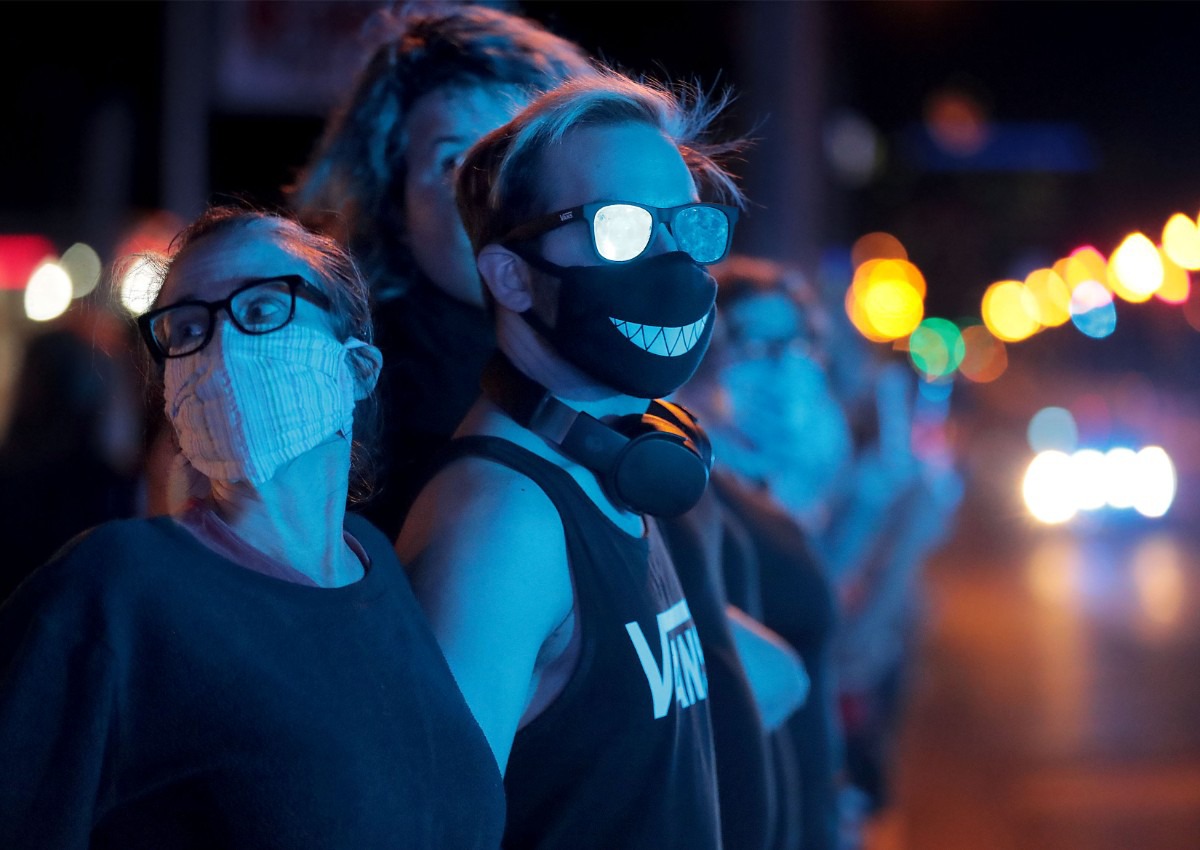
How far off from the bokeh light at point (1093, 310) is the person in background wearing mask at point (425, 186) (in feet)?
62.3

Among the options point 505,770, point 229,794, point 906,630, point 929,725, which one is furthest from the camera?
point 929,725

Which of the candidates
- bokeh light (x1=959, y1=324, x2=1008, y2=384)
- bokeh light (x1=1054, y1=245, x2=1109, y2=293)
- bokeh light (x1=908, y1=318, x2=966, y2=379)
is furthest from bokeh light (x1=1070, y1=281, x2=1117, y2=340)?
bokeh light (x1=959, y1=324, x2=1008, y2=384)

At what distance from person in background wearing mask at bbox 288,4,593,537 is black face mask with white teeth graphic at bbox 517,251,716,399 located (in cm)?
48

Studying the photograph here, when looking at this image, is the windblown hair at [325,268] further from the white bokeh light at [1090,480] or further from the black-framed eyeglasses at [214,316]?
the white bokeh light at [1090,480]

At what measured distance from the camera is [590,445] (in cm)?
167

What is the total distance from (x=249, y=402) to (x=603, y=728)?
595 millimetres

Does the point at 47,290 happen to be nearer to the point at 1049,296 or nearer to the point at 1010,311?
the point at 1049,296

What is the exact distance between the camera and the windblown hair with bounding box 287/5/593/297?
2.21m

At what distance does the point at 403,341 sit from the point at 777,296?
6.07 ft

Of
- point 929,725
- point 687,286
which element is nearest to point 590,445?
point 687,286

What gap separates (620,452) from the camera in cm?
165

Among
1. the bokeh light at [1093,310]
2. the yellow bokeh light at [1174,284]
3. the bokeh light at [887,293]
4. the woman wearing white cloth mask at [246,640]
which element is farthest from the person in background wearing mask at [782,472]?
the bokeh light at [887,293]

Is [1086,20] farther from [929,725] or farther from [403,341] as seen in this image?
[403,341]

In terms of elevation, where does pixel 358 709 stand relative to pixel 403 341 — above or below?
below
